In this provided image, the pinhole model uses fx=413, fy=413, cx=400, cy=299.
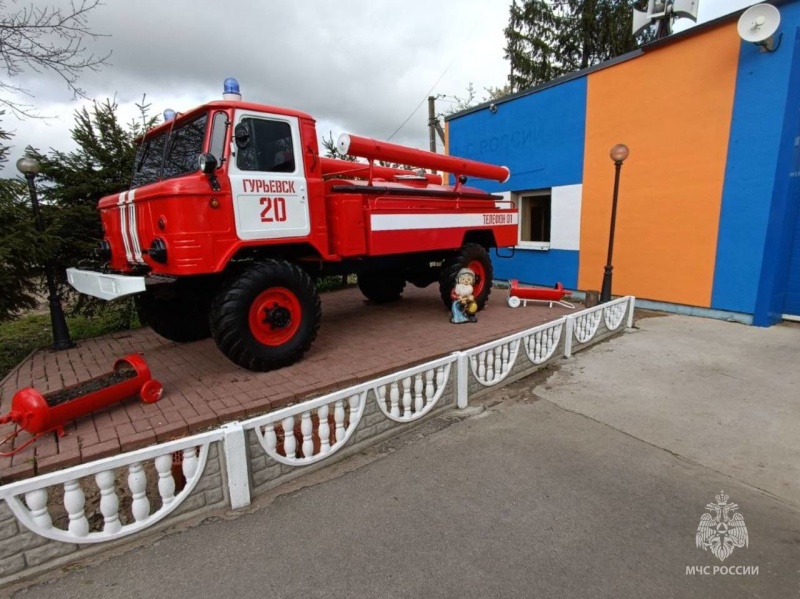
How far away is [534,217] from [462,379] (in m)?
7.24

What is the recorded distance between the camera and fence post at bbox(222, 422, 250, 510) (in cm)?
238

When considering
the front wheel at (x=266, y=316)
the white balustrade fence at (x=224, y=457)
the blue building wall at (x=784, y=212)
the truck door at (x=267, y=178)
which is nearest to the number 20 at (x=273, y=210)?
the truck door at (x=267, y=178)

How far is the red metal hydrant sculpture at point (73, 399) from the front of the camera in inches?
110

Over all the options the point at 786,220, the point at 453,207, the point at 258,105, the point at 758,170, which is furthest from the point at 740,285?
the point at 258,105

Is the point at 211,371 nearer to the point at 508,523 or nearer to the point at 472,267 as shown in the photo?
the point at 508,523

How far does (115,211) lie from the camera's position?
4332mm

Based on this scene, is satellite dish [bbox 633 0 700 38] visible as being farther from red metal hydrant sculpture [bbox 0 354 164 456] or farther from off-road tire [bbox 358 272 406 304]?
red metal hydrant sculpture [bbox 0 354 164 456]

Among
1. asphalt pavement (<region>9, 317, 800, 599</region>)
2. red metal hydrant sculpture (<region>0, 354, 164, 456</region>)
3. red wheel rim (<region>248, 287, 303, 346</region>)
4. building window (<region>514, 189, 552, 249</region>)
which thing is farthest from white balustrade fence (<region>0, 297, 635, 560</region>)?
building window (<region>514, 189, 552, 249</region>)

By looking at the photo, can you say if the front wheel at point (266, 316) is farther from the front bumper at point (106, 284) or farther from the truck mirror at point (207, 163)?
the truck mirror at point (207, 163)

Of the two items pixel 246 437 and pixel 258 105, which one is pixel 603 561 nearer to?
pixel 246 437

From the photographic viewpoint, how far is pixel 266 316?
411 cm

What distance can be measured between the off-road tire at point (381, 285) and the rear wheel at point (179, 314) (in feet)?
10.0

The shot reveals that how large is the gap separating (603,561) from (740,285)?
20.9 feet

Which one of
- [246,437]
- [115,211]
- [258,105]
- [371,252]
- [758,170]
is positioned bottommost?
[246,437]
